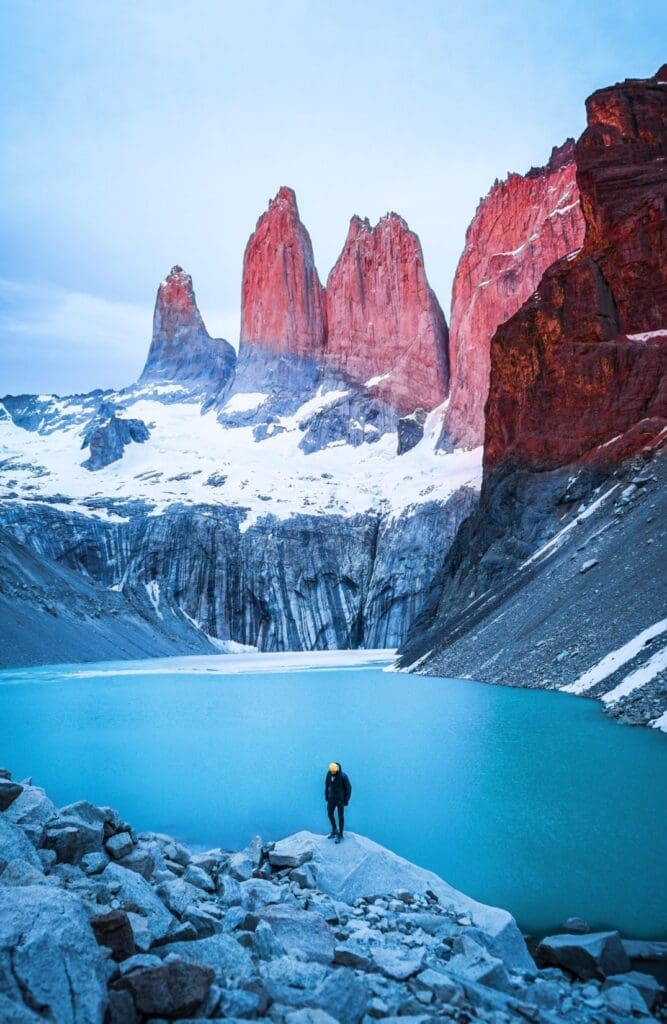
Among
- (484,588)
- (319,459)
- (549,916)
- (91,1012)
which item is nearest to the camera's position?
(91,1012)

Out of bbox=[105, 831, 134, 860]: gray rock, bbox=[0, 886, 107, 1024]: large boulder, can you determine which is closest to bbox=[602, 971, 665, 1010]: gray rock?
bbox=[0, 886, 107, 1024]: large boulder

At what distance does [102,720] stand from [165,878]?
20.7 metres

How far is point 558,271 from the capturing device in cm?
5841

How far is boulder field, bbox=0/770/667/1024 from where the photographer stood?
5.07m

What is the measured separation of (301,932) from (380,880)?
2385 mm

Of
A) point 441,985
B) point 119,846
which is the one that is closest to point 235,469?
point 119,846

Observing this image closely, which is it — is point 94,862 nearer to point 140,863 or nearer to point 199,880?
point 140,863

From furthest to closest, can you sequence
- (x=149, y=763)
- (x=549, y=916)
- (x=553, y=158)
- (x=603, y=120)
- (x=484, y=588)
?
(x=553, y=158) < (x=603, y=120) < (x=484, y=588) < (x=149, y=763) < (x=549, y=916)

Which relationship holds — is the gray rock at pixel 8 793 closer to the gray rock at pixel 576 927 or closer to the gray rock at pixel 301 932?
the gray rock at pixel 301 932

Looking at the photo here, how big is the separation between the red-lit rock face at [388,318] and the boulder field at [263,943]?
123 meters

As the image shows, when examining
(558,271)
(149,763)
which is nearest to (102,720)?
(149,763)

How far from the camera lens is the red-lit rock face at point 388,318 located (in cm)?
13125

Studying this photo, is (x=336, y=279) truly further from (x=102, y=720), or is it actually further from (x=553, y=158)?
(x=102, y=720)

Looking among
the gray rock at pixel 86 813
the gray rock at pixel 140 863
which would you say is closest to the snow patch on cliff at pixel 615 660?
the gray rock at pixel 86 813
